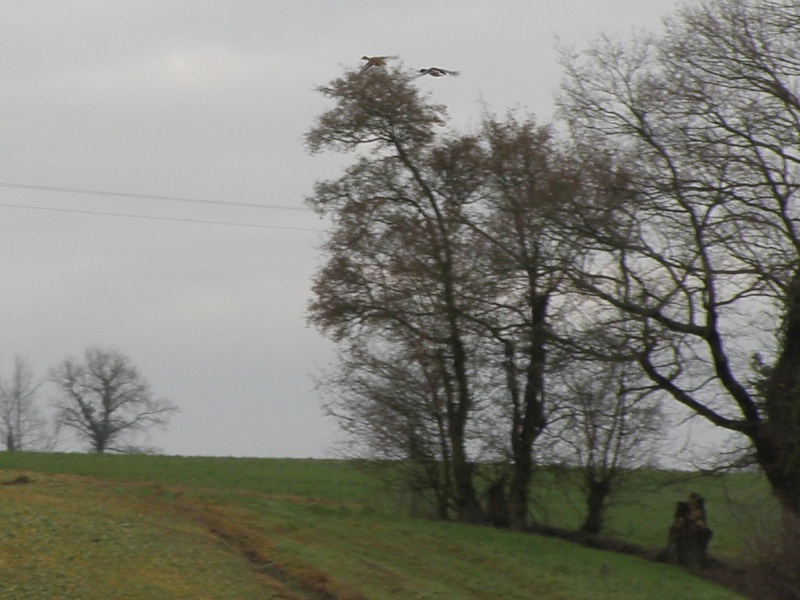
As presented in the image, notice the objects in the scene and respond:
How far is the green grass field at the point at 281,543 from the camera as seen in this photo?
52.8 ft

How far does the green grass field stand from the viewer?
1609 centimetres

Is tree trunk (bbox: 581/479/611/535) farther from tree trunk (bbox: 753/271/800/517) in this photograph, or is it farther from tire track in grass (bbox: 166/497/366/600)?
tire track in grass (bbox: 166/497/366/600)

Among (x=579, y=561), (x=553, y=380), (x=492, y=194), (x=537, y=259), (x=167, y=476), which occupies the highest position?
(x=492, y=194)

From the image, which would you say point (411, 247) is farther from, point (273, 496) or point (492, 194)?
point (273, 496)

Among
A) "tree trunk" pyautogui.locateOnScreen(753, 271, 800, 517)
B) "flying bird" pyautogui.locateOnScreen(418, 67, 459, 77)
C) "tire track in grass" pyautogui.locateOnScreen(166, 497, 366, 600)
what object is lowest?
"tire track in grass" pyautogui.locateOnScreen(166, 497, 366, 600)

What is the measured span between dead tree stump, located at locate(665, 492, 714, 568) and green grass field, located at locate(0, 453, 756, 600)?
0.73 metres

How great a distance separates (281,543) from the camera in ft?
63.3

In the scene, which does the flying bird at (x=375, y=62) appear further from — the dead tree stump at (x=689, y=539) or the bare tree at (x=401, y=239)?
the dead tree stump at (x=689, y=539)

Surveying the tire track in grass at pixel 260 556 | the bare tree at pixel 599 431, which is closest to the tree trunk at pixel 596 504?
the bare tree at pixel 599 431

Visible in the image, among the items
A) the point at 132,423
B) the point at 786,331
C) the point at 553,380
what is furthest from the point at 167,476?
the point at 132,423

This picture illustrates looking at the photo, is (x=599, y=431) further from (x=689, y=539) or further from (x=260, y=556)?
(x=260, y=556)

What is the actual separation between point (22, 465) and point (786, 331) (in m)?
18.8

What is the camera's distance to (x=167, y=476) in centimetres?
2780

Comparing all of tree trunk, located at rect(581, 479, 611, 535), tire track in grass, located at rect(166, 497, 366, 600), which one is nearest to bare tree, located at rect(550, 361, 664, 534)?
tree trunk, located at rect(581, 479, 611, 535)
